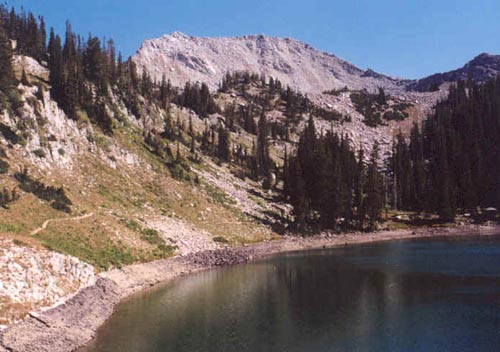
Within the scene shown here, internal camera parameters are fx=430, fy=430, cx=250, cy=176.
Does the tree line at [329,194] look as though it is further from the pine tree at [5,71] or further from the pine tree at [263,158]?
the pine tree at [5,71]

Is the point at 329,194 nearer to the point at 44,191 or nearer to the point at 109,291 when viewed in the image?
the point at 44,191

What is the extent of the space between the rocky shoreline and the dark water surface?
2184 mm

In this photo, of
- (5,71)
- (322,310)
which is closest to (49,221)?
(5,71)

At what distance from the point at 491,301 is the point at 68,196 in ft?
207

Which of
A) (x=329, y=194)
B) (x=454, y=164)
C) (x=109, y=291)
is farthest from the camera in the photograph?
(x=454, y=164)

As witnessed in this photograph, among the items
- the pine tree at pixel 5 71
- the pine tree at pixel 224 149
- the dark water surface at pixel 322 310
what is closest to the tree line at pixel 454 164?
the pine tree at pixel 224 149

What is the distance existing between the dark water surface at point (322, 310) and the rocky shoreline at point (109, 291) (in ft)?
7.17

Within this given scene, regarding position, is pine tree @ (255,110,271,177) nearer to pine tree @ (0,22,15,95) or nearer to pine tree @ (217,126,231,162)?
pine tree @ (217,126,231,162)

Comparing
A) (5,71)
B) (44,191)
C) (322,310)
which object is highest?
(5,71)

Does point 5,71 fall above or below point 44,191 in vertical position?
above

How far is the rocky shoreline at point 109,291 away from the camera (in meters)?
34.9

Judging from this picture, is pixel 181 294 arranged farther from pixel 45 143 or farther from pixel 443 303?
pixel 45 143

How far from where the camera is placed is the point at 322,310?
46062 millimetres

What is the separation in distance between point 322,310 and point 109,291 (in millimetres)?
25609
